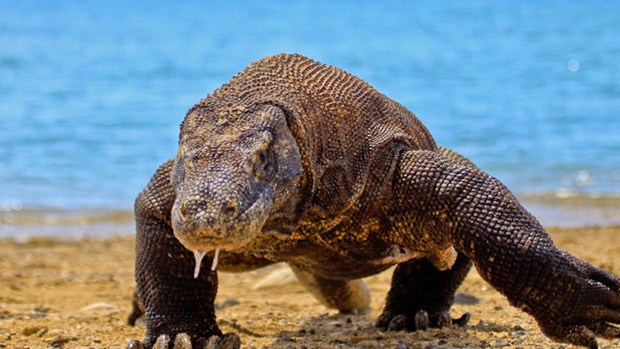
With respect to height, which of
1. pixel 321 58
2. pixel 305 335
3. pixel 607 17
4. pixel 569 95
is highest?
pixel 607 17

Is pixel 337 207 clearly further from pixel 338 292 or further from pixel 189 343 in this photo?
pixel 338 292

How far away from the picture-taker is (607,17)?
6862 cm

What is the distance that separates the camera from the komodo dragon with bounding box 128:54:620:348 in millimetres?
4996

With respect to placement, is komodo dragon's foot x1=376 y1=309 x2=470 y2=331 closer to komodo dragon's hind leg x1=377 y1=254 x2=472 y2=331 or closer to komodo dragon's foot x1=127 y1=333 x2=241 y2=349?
komodo dragon's hind leg x1=377 y1=254 x2=472 y2=331

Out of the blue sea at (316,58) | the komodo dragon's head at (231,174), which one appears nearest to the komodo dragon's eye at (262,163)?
the komodo dragon's head at (231,174)

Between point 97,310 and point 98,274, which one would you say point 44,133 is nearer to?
point 98,274

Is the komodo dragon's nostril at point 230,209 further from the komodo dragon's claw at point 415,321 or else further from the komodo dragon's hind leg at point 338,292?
the komodo dragon's hind leg at point 338,292

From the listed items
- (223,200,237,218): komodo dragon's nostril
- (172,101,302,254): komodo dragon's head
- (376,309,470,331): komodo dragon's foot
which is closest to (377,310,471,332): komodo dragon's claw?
(376,309,470,331): komodo dragon's foot

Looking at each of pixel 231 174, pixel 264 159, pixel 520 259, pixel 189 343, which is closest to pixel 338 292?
pixel 189 343

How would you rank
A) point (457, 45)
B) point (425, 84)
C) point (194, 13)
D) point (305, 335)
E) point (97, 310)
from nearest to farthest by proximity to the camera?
point (305, 335) → point (97, 310) → point (425, 84) → point (457, 45) → point (194, 13)

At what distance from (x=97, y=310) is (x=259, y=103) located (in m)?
3.85

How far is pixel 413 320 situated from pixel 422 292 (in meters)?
0.18

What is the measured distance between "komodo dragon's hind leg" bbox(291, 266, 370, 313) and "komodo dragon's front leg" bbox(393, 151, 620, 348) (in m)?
2.30

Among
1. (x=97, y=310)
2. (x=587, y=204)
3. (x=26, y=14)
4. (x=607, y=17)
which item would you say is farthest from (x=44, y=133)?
(x=26, y=14)
